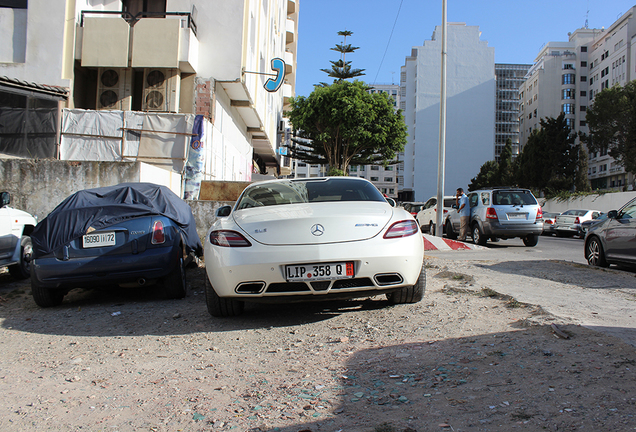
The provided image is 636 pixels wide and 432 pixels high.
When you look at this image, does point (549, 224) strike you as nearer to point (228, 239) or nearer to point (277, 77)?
point (277, 77)

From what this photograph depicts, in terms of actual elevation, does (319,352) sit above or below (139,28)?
below

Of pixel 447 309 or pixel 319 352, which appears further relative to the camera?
pixel 447 309

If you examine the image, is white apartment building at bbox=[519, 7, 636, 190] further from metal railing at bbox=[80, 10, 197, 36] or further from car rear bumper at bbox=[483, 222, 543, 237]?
metal railing at bbox=[80, 10, 197, 36]

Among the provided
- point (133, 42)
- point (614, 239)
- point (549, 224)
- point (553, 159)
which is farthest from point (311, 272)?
point (553, 159)

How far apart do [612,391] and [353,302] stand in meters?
3.06

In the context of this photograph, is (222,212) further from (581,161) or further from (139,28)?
(581,161)

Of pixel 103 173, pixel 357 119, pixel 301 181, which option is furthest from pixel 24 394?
pixel 357 119

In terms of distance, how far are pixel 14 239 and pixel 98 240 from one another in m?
3.08

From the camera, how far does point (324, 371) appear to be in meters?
3.24

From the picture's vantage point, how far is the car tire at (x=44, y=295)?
18.7 ft

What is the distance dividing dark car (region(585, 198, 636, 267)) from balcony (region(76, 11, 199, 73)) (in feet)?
42.6

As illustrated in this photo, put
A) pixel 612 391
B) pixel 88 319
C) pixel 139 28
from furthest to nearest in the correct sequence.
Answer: pixel 139 28
pixel 88 319
pixel 612 391

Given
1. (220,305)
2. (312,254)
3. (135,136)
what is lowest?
(220,305)

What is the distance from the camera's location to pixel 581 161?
51.1 m
